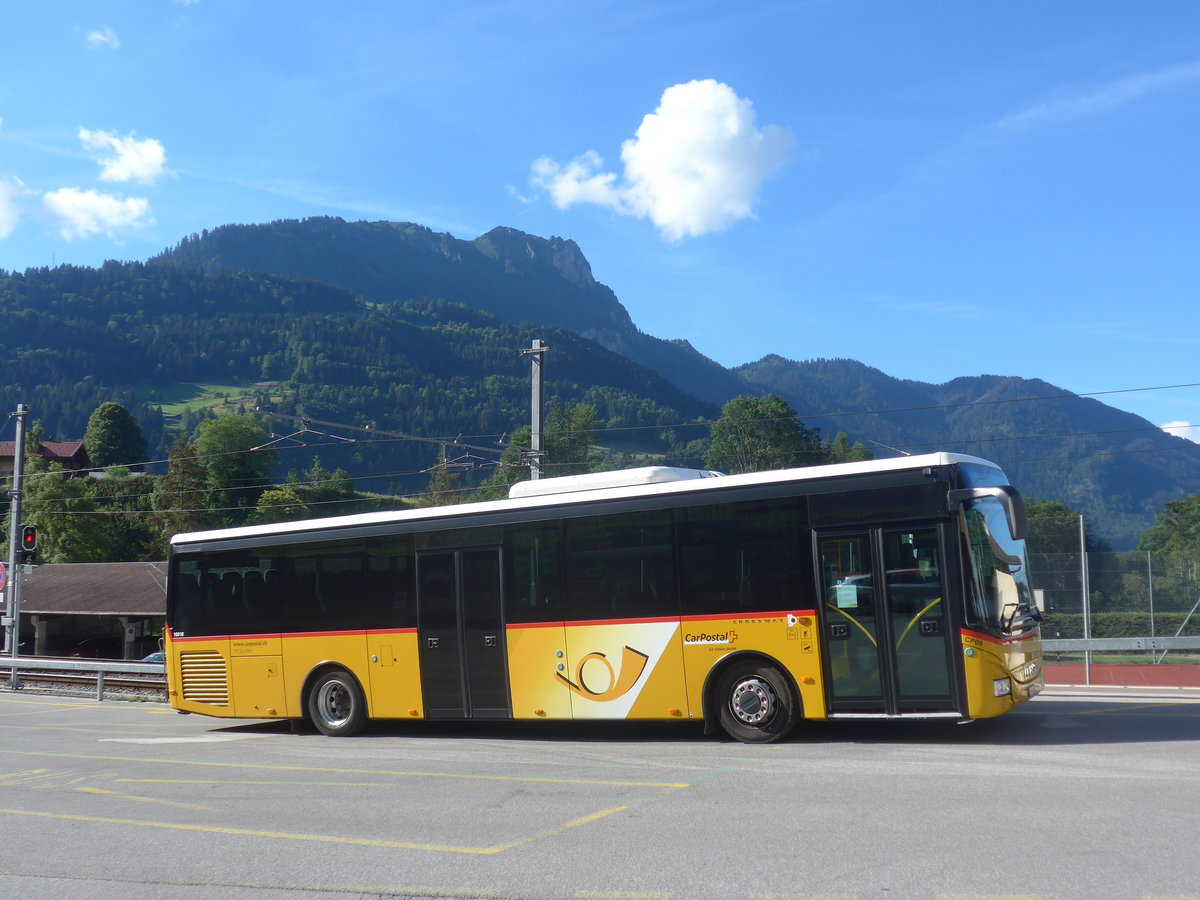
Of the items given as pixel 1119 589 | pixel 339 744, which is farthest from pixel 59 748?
pixel 1119 589

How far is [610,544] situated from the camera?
12.8 metres

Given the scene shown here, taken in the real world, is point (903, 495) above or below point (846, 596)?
above

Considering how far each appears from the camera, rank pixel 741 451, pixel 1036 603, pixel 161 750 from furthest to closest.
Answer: pixel 741 451
pixel 161 750
pixel 1036 603

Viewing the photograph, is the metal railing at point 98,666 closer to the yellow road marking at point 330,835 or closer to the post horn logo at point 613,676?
the post horn logo at point 613,676

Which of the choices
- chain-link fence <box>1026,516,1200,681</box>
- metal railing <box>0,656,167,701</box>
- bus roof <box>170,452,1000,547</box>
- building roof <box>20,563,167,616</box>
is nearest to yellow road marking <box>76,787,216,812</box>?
bus roof <box>170,452,1000,547</box>

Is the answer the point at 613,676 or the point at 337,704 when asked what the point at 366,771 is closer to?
the point at 613,676

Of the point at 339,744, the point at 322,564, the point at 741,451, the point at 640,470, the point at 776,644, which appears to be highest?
the point at 741,451

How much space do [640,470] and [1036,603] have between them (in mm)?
4782

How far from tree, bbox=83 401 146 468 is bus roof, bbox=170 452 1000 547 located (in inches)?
5488

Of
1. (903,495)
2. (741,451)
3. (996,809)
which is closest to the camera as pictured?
(996,809)

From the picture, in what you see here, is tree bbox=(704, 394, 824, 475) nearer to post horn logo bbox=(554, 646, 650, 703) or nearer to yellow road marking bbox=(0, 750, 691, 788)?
post horn logo bbox=(554, 646, 650, 703)

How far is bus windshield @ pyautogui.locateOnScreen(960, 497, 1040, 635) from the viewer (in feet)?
35.3

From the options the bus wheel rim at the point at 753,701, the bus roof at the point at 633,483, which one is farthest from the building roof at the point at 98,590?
the bus wheel rim at the point at 753,701

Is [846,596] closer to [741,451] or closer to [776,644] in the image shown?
[776,644]
